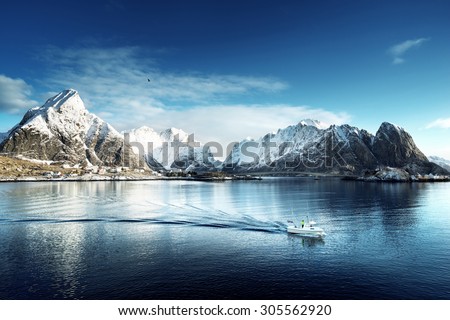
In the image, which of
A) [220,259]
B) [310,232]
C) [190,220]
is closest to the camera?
[220,259]

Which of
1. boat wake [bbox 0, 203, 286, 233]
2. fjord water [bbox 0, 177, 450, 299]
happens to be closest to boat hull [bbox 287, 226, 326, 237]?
fjord water [bbox 0, 177, 450, 299]

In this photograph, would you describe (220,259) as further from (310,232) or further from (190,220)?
(190,220)

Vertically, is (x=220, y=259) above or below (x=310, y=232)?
below

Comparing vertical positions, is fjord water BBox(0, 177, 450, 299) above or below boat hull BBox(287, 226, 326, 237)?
below

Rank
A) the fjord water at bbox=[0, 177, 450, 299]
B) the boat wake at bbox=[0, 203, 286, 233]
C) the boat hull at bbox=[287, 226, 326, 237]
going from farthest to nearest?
the boat wake at bbox=[0, 203, 286, 233] → the boat hull at bbox=[287, 226, 326, 237] → the fjord water at bbox=[0, 177, 450, 299]

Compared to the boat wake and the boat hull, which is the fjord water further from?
the boat hull

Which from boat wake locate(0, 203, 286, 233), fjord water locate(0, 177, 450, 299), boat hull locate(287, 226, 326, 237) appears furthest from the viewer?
boat wake locate(0, 203, 286, 233)

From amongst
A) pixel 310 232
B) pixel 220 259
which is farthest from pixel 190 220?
pixel 220 259

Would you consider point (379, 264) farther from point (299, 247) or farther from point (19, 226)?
point (19, 226)

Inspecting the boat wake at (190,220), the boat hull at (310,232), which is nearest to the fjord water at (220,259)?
the boat wake at (190,220)

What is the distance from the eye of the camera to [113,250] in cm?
5675

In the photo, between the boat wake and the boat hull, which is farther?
the boat wake

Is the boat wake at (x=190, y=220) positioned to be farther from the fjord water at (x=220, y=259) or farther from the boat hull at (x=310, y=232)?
the boat hull at (x=310, y=232)
